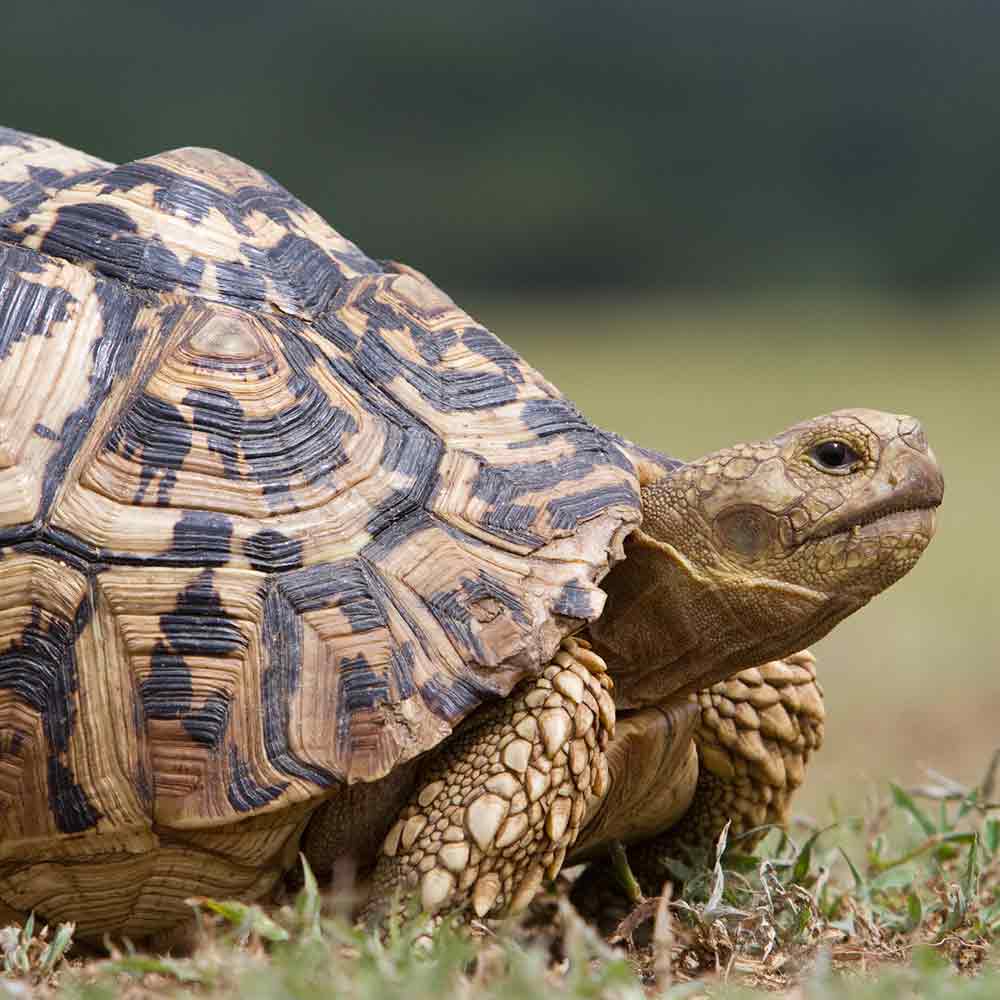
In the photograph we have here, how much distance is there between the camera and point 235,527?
2.70 m

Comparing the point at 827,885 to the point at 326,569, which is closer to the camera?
the point at 326,569

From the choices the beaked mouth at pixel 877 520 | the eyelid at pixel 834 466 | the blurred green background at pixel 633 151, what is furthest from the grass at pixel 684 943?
the blurred green background at pixel 633 151

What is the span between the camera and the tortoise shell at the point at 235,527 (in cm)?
262

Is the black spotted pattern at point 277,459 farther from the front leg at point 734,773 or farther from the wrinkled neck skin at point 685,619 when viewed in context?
the front leg at point 734,773

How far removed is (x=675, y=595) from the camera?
307 cm

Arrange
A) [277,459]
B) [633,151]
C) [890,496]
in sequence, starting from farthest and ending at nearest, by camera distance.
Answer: [633,151] → [890,496] → [277,459]

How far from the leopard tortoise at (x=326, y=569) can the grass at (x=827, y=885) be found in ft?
0.54

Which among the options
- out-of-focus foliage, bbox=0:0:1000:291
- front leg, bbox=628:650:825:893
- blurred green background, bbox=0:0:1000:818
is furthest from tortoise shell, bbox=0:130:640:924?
→ out-of-focus foliage, bbox=0:0:1000:291

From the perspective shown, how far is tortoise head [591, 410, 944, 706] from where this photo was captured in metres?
3.02

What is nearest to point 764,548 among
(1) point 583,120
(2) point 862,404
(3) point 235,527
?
(3) point 235,527

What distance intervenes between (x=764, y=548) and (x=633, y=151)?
78.3 feet

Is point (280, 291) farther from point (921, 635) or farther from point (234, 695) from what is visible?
point (921, 635)

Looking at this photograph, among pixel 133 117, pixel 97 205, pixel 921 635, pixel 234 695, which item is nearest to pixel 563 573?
pixel 234 695

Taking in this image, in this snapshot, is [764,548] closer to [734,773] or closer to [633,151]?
[734,773]
